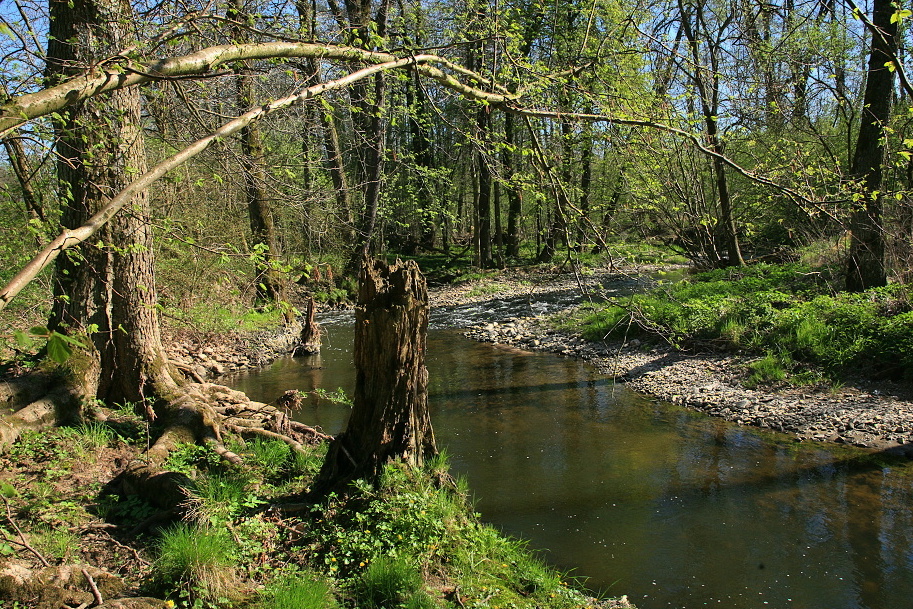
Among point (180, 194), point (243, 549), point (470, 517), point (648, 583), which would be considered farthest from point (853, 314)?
point (180, 194)

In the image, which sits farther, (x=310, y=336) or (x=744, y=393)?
(x=310, y=336)

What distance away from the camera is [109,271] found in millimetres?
5727

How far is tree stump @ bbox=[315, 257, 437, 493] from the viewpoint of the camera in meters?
5.19

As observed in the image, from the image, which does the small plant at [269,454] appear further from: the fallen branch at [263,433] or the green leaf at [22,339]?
the green leaf at [22,339]

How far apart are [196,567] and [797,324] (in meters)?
10.5

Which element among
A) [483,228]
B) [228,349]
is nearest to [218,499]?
[228,349]

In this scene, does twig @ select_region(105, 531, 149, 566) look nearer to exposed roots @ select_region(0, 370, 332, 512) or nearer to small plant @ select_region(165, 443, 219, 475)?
exposed roots @ select_region(0, 370, 332, 512)

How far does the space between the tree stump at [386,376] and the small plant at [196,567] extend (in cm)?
133

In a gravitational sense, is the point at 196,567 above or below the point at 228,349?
below

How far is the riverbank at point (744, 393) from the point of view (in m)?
8.01

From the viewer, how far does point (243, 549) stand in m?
4.25

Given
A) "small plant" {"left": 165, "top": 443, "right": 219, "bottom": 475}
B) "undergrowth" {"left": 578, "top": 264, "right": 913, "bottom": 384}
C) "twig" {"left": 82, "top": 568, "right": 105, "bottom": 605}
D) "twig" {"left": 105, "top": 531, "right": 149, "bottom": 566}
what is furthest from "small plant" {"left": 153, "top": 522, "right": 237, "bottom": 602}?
"undergrowth" {"left": 578, "top": 264, "right": 913, "bottom": 384}

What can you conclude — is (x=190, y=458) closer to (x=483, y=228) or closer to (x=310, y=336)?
(x=310, y=336)

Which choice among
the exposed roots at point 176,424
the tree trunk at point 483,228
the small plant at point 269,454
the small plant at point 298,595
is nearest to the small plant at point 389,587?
the small plant at point 298,595
